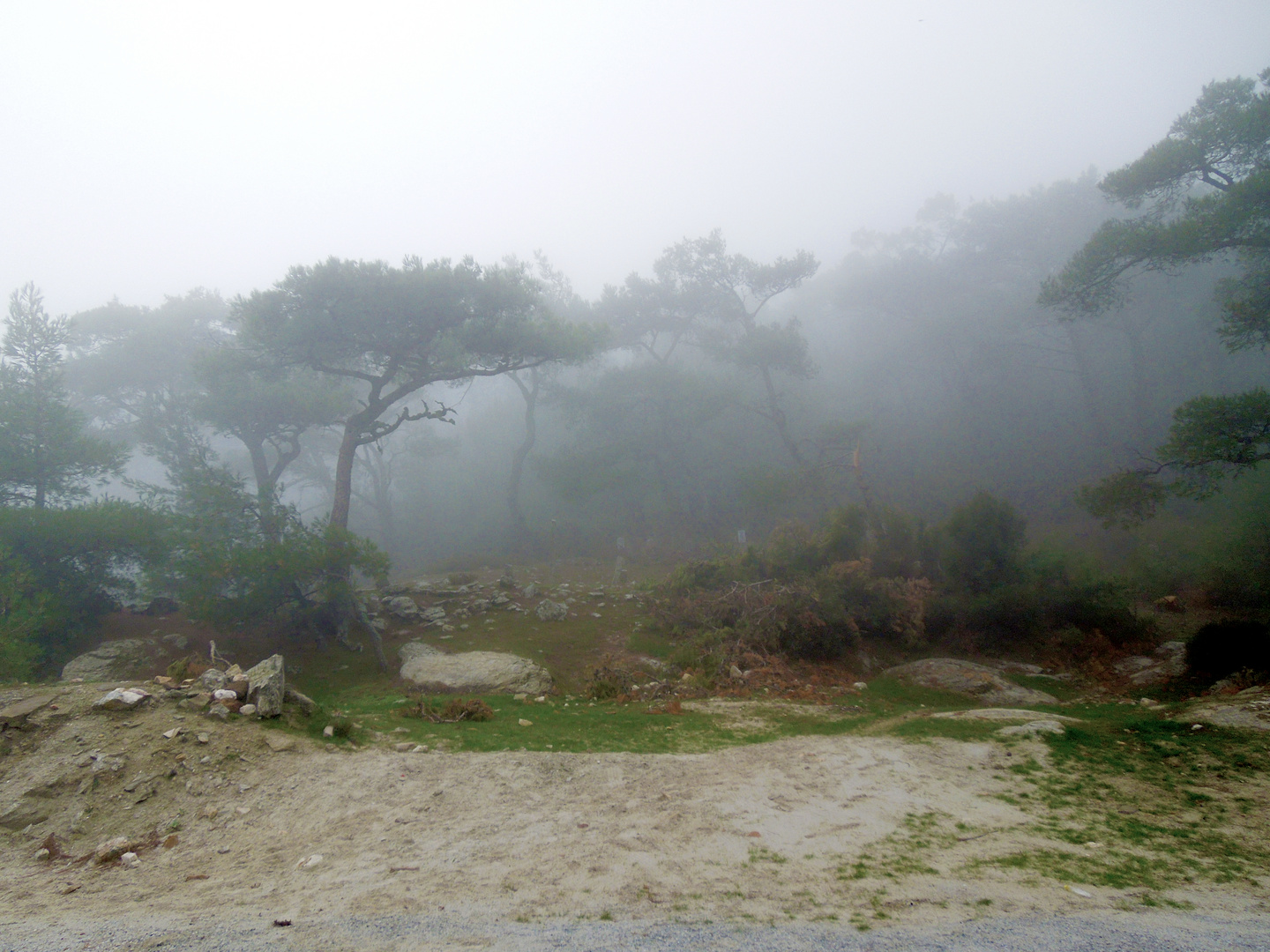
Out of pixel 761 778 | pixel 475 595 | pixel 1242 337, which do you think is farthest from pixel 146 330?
pixel 1242 337

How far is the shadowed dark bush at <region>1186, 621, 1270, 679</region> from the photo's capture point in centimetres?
715

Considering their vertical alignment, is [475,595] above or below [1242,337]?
below

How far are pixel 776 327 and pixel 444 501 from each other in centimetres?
2343

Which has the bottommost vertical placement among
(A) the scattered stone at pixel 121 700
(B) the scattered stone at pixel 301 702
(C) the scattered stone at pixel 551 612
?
(C) the scattered stone at pixel 551 612

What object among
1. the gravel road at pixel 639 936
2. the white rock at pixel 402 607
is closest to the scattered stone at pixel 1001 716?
the gravel road at pixel 639 936

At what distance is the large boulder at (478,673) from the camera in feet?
29.1

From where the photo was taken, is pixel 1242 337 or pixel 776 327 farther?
pixel 776 327

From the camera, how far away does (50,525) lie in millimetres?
11102

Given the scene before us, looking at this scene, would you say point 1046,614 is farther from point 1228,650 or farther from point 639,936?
point 639,936

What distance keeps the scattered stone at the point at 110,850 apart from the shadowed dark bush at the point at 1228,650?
1179 cm

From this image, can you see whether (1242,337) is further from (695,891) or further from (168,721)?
(168,721)

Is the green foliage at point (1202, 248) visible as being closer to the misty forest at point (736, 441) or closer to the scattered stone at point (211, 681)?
the misty forest at point (736, 441)

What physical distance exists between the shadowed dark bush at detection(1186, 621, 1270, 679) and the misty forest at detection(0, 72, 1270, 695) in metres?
0.08

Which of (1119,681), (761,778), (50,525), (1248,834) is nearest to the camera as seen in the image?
(1248,834)
